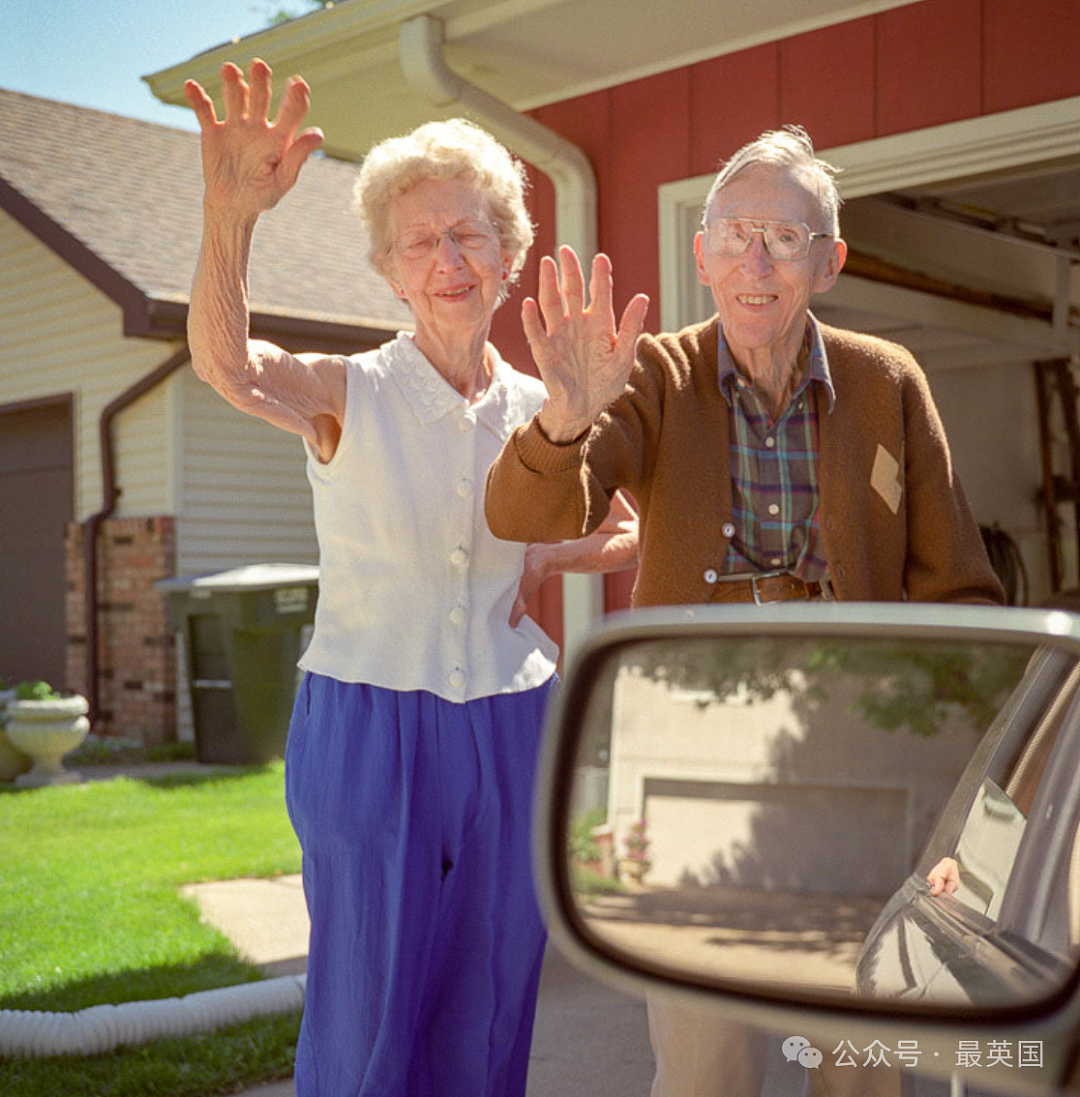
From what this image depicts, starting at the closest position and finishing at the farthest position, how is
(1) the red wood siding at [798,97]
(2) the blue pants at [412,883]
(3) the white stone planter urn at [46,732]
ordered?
(2) the blue pants at [412,883] → (1) the red wood siding at [798,97] → (3) the white stone planter urn at [46,732]

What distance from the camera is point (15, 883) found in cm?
656

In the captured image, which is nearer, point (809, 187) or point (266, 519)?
point (809, 187)

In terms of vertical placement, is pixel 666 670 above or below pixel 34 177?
below

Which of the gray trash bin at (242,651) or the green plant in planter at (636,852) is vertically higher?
the green plant in planter at (636,852)

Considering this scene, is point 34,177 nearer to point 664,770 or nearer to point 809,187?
point 809,187

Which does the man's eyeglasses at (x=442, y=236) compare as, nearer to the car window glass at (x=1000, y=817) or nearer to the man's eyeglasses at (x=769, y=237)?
the man's eyeglasses at (x=769, y=237)

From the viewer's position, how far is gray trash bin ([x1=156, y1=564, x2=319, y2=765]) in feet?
34.2

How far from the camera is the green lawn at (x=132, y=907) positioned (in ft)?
13.4

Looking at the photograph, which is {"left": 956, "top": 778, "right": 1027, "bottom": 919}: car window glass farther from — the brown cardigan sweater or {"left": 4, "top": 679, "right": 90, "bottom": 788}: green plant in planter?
{"left": 4, "top": 679, "right": 90, "bottom": 788}: green plant in planter

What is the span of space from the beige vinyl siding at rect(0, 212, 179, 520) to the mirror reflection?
11011 mm

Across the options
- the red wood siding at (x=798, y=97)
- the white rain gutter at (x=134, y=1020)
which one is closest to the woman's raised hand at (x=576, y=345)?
the red wood siding at (x=798, y=97)

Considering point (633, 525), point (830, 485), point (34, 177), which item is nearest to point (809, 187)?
point (830, 485)

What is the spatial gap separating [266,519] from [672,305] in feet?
25.8

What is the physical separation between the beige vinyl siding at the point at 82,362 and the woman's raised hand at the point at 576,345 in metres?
10.3
